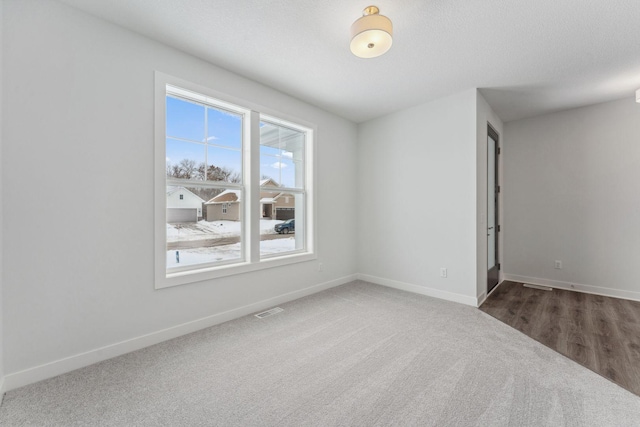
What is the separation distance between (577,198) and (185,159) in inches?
217

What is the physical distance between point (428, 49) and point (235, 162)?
2.36 metres

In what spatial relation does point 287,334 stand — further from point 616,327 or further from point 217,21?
point 616,327

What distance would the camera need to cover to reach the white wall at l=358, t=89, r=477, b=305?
141 inches

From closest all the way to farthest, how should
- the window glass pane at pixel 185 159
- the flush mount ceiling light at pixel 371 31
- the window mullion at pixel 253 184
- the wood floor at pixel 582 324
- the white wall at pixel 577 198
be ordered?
1. the flush mount ceiling light at pixel 371 31
2. the wood floor at pixel 582 324
3. the window glass pane at pixel 185 159
4. the window mullion at pixel 253 184
5. the white wall at pixel 577 198

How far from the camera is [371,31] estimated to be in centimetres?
202

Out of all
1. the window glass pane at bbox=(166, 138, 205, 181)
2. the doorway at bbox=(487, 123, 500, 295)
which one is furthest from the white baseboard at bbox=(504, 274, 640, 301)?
the window glass pane at bbox=(166, 138, 205, 181)

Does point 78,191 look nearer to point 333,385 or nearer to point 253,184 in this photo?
point 253,184

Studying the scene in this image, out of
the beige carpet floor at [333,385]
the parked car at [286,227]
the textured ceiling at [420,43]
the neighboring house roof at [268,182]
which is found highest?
the textured ceiling at [420,43]

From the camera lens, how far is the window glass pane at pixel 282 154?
3611 millimetres

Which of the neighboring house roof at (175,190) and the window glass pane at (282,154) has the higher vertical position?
the window glass pane at (282,154)

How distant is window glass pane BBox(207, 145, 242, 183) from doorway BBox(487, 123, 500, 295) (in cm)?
361

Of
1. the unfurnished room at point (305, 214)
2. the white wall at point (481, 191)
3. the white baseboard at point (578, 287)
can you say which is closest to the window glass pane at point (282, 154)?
the unfurnished room at point (305, 214)

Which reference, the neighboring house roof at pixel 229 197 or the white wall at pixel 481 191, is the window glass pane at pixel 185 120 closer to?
the neighboring house roof at pixel 229 197

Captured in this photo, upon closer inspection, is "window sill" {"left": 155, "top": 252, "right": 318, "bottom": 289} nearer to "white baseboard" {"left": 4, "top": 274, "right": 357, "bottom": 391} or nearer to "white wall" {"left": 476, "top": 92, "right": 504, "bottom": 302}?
"white baseboard" {"left": 4, "top": 274, "right": 357, "bottom": 391}
